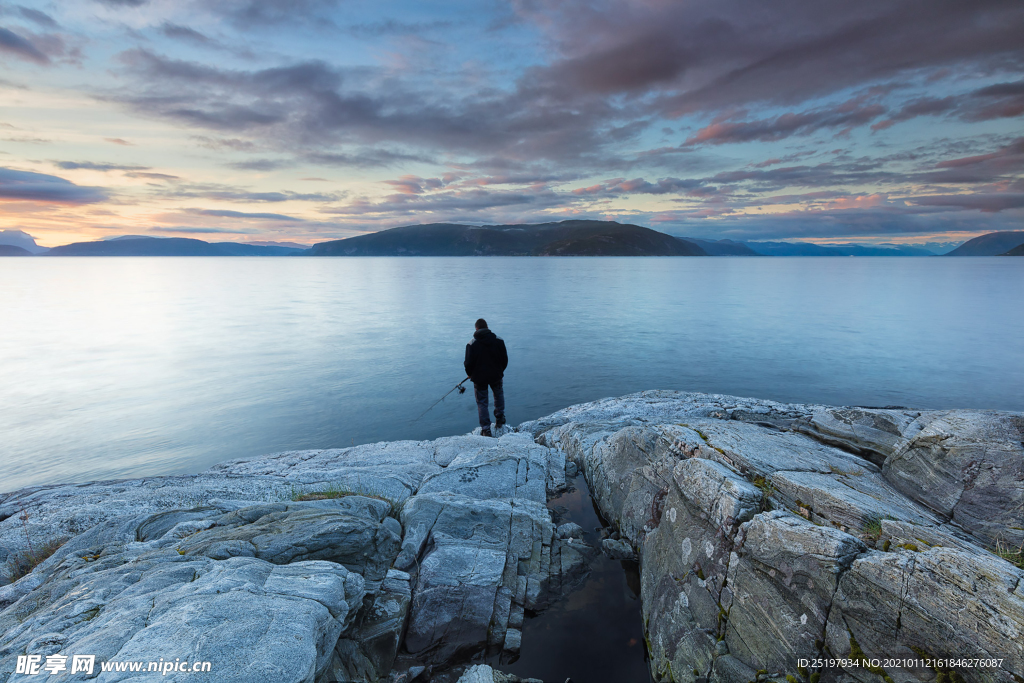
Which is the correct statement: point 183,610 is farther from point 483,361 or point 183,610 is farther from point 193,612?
point 483,361

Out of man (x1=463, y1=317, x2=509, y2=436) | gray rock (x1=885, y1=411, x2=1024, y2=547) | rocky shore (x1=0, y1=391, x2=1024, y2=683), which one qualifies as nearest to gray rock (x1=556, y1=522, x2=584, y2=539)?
rocky shore (x1=0, y1=391, x2=1024, y2=683)

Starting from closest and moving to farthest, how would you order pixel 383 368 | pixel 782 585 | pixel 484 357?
pixel 782 585 → pixel 484 357 → pixel 383 368

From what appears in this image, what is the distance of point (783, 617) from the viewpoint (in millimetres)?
6438

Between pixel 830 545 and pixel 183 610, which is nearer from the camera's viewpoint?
pixel 183 610

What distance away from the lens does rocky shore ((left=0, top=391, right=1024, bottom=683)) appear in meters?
5.40

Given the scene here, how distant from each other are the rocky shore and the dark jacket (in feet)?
15.9

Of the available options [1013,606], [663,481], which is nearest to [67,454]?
[663,481]

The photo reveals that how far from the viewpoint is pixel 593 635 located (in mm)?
8703

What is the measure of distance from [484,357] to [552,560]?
8412 millimetres

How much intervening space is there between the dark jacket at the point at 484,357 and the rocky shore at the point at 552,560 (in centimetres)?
485

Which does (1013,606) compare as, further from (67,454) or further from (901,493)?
(67,454)

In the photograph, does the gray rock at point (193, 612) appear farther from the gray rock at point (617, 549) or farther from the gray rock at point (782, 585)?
the gray rock at point (782, 585)

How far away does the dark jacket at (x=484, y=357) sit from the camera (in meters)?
16.7

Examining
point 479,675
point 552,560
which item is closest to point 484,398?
point 552,560
